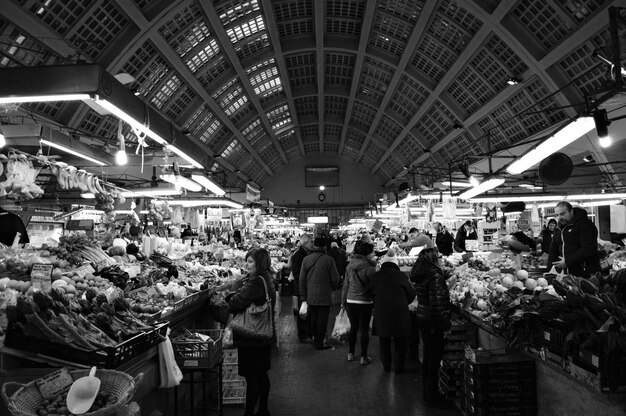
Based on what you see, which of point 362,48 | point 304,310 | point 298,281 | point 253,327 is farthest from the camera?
point 362,48

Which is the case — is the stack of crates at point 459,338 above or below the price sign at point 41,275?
below

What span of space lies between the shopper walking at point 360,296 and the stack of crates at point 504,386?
250 centimetres

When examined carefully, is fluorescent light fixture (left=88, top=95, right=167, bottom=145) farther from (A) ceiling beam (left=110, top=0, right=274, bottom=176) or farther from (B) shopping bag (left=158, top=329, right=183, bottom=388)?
(A) ceiling beam (left=110, top=0, right=274, bottom=176)

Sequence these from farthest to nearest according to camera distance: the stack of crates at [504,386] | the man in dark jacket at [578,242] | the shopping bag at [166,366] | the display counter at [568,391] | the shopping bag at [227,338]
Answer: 1. the man in dark jacket at [578,242]
2. the shopping bag at [227,338]
3. the stack of crates at [504,386]
4. the shopping bag at [166,366]
5. the display counter at [568,391]

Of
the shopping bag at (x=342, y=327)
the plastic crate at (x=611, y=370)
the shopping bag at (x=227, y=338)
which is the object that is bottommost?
the shopping bag at (x=342, y=327)

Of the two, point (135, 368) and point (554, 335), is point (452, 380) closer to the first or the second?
point (554, 335)

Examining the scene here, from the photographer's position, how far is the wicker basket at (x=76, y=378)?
214cm

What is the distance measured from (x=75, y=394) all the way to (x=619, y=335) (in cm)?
289

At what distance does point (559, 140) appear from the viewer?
4.64m

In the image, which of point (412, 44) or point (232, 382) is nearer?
point (232, 382)

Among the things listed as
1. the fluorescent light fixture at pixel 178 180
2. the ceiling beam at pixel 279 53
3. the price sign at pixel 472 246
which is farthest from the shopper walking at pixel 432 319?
the ceiling beam at pixel 279 53

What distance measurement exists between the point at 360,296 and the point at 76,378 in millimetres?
4346

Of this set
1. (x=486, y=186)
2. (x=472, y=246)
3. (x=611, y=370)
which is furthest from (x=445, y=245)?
(x=611, y=370)

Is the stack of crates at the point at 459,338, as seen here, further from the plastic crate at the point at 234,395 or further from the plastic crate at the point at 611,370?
the plastic crate at the point at 611,370
